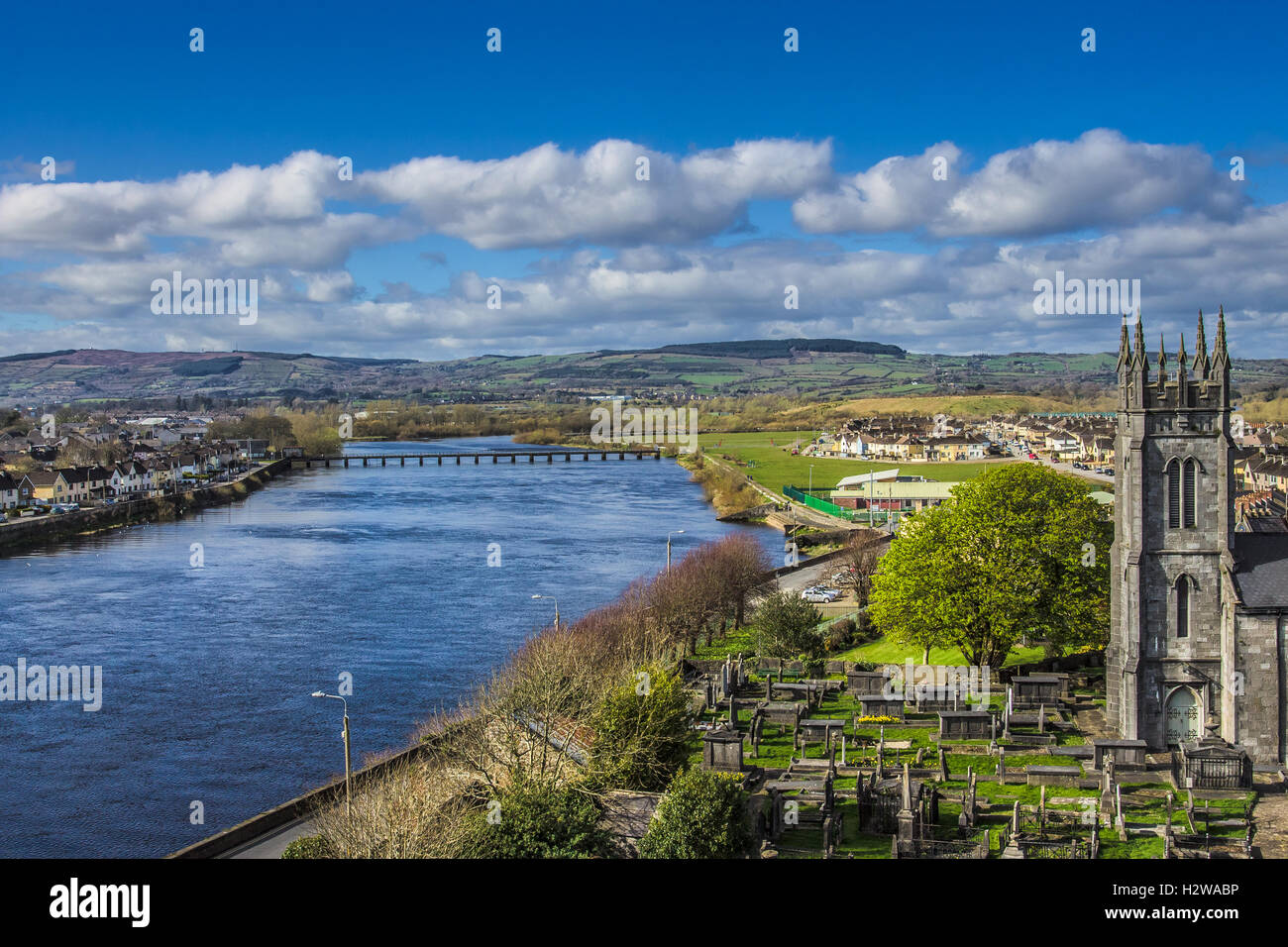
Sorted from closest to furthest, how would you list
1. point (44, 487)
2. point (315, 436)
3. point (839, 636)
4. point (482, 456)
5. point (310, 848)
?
point (310, 848), point (839, 636), point (44, 487), point (482, 456), point (315, 436)

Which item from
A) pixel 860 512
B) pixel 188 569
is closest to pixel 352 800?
pixel 188 569

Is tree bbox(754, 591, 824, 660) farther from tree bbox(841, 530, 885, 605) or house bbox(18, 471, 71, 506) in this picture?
house bbox(18, 471, 71, 506)

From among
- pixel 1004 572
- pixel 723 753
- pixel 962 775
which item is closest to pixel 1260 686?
pixel 962 775

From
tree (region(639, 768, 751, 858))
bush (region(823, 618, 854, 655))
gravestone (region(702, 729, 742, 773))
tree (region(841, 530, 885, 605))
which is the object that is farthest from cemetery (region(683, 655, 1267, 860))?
tree (region(841, 530, 885, 605))

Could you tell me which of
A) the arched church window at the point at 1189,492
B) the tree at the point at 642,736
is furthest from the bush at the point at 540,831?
the arched church window at the point at 1189,492

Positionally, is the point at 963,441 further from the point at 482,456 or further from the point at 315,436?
the point at 315,436
